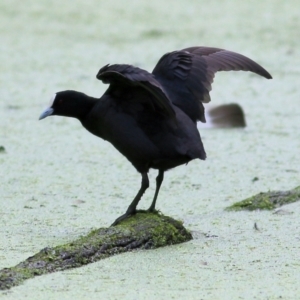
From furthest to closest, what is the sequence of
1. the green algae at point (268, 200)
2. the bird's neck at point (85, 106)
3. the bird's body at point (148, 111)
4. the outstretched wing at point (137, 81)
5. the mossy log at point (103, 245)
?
the green algae at point (268, 200) → the bird's neck at point (85, 106) → the bird's body at point (148, 111) → the outstretched wing at point (137, 81) → the mossy log at point (103, 245)

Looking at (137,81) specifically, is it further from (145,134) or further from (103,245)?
(103,245)

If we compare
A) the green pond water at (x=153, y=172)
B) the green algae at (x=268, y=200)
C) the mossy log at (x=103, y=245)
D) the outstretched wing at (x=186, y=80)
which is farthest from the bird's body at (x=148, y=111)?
the green algae at (x=268, y=200)

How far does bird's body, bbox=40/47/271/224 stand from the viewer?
338cm

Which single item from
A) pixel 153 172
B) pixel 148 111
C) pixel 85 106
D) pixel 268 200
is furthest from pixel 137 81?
pixel 153 172

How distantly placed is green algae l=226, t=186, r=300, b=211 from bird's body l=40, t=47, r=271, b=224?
48cm

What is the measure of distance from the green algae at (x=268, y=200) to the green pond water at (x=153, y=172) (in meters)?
0.07

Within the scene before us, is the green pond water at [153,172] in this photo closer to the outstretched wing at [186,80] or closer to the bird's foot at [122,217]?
the bird's foot at [122,217]

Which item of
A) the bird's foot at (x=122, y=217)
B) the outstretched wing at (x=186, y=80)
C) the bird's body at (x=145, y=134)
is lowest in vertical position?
the bird's foot at (x=122, y=217)

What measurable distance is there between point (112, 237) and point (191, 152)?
0.48 m

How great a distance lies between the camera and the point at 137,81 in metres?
3.25

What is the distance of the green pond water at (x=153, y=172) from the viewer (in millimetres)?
2918

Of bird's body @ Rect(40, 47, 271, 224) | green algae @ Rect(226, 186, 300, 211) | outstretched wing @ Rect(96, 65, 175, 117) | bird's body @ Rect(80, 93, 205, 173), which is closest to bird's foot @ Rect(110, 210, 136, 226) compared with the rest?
bird's body @ Rect(40, 47, 271, 224)

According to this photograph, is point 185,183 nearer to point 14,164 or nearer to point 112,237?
point 14,164

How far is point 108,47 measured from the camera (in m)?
8.31
